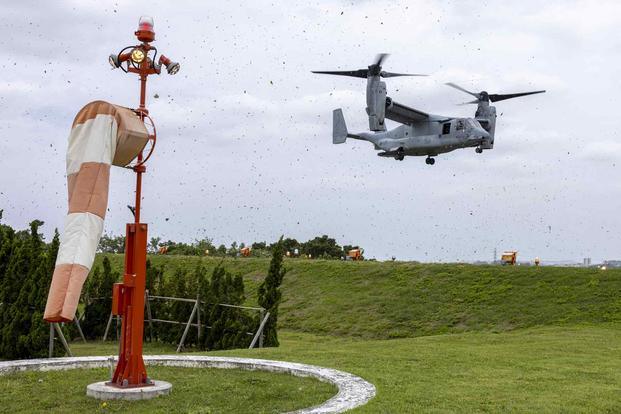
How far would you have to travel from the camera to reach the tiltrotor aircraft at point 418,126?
1161 inches

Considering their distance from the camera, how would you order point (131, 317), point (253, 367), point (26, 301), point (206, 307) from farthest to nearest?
point (206, 307)
point (26, 301)
point (253, 367)
point (131, 317)

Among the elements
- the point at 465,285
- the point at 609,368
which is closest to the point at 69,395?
the point at 609,368

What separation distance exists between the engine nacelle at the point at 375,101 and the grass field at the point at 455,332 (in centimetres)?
652

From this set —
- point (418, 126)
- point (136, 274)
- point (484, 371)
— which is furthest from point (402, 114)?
point (136, 274)

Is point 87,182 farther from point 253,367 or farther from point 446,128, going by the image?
point 446,128

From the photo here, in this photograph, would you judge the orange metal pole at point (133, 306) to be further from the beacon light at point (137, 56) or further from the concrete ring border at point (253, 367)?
the concrete ring border at point (253, 367)

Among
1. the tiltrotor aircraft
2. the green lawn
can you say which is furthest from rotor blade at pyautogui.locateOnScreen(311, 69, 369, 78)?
the green lawn

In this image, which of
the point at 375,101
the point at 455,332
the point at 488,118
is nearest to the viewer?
the point at 455,332

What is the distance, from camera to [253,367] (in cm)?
1166

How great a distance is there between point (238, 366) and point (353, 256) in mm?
27992

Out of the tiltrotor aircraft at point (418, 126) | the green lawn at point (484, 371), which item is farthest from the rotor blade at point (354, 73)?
the green lawn at point (484, 371)

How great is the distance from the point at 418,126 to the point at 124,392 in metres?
26.1

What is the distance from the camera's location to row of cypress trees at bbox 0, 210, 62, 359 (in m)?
14.4

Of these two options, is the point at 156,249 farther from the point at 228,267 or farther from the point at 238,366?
the point at 238,366
